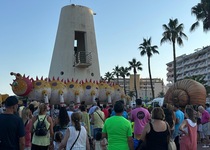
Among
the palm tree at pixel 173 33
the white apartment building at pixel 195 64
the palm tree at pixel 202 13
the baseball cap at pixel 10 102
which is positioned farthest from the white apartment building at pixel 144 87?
the baseball cap at pixel 10 102

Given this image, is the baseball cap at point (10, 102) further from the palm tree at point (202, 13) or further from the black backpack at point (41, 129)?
the palm tree at point (202, 13)

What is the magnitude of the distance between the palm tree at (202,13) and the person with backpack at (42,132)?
933 inches

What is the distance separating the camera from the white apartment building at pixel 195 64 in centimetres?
8743

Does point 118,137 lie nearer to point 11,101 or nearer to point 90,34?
point 11,101

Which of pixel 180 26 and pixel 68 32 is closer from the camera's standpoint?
pixel 68 32

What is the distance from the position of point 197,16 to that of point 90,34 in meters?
12.8

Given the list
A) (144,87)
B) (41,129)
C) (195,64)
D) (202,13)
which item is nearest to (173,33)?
(202,13)

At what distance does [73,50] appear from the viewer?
112ft

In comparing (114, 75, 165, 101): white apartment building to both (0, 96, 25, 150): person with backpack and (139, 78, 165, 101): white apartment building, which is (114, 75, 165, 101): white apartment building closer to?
(139, 78, 165, 101): white apartment building

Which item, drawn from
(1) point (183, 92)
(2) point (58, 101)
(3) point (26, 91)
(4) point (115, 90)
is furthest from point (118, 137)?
(4) point (115, 90)

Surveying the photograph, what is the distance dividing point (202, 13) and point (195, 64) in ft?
234

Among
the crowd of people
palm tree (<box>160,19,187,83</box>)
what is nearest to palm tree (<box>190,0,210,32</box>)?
palm tree (<box>160,19,187,83</box>)

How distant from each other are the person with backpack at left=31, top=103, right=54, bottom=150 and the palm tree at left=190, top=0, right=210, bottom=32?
23.7 m

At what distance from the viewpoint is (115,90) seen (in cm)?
2958
